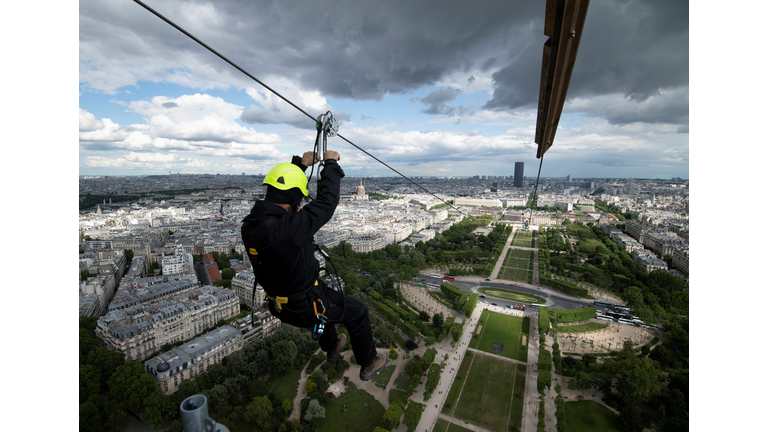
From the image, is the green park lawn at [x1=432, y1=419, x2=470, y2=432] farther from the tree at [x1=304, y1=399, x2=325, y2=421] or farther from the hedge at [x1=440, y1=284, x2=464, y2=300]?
the hedge at [x1=440, y1=284, x2=464, y2=300]

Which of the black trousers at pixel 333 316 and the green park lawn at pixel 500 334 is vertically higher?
the black trousers at pixel 333 316

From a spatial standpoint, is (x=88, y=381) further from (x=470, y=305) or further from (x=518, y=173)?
(x=518, y=173)

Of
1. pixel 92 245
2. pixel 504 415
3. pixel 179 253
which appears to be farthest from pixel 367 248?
pixel 92 245

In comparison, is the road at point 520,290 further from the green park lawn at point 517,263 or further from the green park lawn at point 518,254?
the green park lawn at point 518,254

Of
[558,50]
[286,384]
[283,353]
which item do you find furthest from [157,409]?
[558,50]

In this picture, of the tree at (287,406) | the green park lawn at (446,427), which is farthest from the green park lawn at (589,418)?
the tree at (287,406)

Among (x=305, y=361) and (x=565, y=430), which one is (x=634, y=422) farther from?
(x=305, y=361)
